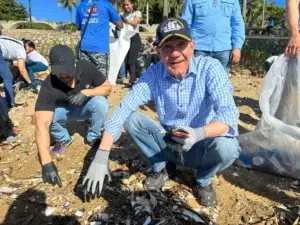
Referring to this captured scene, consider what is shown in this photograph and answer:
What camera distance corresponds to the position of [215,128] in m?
1.96

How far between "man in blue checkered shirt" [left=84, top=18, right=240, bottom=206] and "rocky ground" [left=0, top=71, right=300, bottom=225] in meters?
0.16

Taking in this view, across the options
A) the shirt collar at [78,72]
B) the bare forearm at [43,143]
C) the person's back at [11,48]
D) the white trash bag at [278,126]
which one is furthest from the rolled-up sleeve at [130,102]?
the person's back at [11,48]

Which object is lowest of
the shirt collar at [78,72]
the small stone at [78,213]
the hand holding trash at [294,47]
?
the small stone at [78,213]

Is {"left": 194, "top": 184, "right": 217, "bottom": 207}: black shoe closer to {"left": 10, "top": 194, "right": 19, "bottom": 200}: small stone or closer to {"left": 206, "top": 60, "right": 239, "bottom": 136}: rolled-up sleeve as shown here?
{"left": 206, "top": 60, "right": 239, "bottom": 136}: rolled-up sleeve

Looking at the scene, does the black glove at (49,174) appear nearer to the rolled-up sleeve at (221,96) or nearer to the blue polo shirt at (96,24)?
the rolled-up sleeve at (221,96)

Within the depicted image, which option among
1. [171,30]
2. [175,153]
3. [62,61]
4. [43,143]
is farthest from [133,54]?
[171,30]

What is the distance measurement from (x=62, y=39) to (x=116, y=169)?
1187cm

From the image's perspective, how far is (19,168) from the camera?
3.18 m

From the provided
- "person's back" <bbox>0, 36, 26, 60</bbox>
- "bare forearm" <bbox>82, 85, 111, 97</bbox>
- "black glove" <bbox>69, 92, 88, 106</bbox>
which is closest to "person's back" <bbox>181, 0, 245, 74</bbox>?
"bare forearm" <bbox>82, 85, 111, 97</bbox>

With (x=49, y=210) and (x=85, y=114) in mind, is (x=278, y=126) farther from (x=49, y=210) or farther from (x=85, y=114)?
(x=49, y=210)

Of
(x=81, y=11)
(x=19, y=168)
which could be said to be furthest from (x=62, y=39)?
(x=19, y=168)

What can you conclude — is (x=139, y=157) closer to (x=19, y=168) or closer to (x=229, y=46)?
(x=19, y=168)

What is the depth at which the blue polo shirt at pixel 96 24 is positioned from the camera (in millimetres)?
4137

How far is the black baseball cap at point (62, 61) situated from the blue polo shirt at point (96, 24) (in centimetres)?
145
